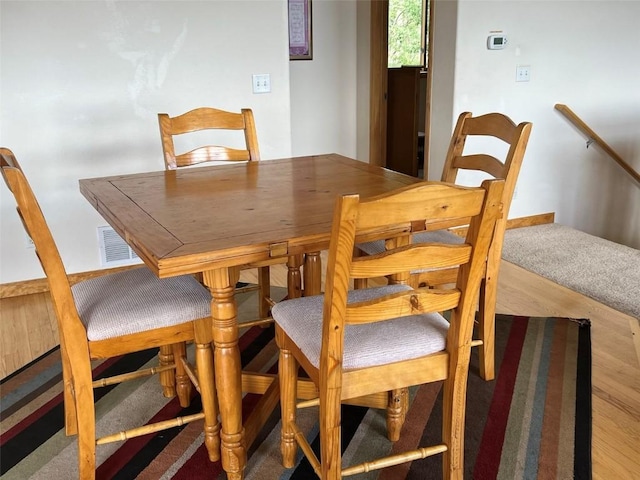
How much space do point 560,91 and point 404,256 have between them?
3.39 meters

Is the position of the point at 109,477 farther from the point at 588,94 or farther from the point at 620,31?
the point at 620,31

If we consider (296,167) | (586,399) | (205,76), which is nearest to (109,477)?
(296,167)

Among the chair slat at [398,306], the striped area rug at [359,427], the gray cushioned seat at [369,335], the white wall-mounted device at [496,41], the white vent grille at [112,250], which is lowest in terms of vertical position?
the striped area rug at [359,427]

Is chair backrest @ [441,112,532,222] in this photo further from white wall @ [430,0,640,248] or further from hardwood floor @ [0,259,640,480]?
white wall @ [430,0,640,248]

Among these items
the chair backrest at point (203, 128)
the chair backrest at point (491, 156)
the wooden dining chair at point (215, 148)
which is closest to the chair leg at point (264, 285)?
the wooden dining chair at point (215, 148)

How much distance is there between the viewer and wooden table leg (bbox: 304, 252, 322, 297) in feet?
7.25

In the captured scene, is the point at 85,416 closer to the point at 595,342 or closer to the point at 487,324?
the point at 487,324

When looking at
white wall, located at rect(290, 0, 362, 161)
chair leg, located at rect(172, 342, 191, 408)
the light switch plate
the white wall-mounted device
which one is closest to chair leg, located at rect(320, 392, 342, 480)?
chair leg, located at rect(172, 342, 191, 408)

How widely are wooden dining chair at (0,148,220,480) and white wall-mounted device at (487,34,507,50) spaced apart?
2.77 meters

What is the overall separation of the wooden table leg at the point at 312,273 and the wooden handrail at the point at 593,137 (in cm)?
272

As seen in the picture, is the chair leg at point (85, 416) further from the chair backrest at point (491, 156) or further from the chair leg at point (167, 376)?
the chair backrest at point (491, 156)

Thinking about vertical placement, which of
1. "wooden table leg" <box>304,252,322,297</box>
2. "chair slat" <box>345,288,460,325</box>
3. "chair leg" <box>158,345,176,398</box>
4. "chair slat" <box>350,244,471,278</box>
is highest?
"chair slat" <box>350,244,471,278</box>

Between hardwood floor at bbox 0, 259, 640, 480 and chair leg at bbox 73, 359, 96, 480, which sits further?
hardwood floor at bbox 0, 259, 640, 480

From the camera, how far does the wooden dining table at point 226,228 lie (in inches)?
55.9
